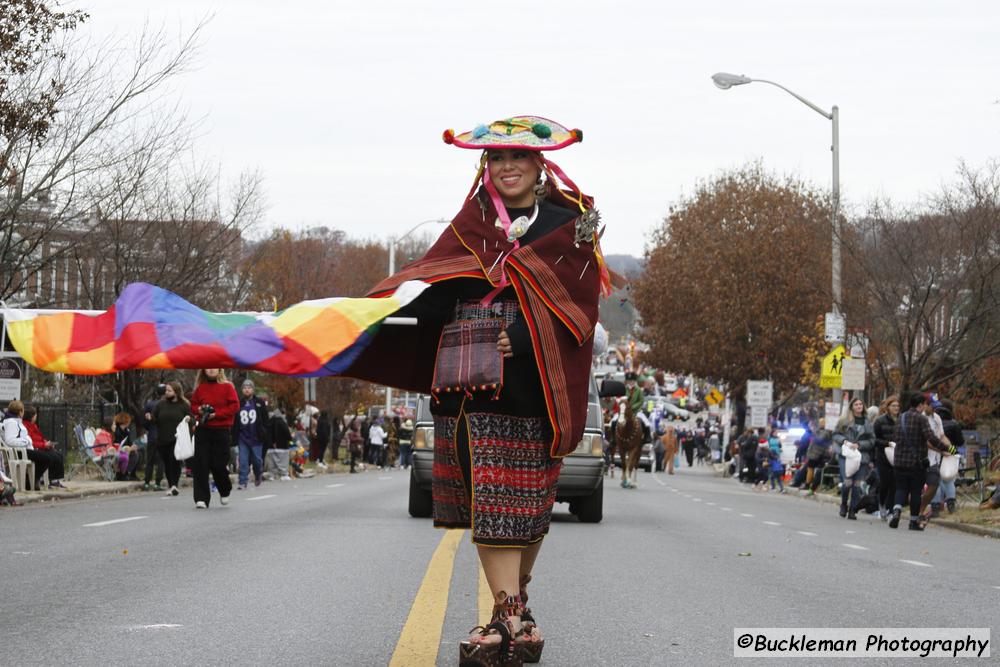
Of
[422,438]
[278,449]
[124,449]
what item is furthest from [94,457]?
[422,438]

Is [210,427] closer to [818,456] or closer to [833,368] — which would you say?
[818,456]

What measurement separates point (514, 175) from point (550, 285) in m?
0.54

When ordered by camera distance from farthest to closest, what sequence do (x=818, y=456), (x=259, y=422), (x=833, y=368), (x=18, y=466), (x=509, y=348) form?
(x=833, y=368) → (x=818, y=456) → (x=259, y=422) → (x=18, y=466) → (x=509, y=348)

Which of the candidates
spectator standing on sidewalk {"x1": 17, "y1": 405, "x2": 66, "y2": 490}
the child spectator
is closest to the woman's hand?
spectator standing on sidewalk {"x1": 17, "y1": 405, "x2": 66, "y2": 490}

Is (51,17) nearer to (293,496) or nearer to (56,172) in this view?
(56,172)

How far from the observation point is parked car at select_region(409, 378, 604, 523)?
15.5 meters

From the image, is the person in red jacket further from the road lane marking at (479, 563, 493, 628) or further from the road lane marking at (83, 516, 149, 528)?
the road lane marking at (479, 563, 493, 628)

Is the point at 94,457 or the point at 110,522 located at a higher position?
the point at 94,457

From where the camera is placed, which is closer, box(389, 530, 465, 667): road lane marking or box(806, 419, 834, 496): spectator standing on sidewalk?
box(389, 530, 465, 667): road lane marking

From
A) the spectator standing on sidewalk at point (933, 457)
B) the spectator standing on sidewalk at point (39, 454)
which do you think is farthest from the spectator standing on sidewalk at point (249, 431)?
the spectator standing on sidewalk at point (933, 457)

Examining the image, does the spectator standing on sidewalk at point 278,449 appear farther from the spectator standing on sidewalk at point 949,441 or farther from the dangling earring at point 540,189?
the dangling earring at point 540,189

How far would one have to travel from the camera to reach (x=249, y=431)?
24.8 metres

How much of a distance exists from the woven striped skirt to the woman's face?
2.98 ft

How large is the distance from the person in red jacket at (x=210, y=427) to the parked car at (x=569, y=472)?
264 centimetres
